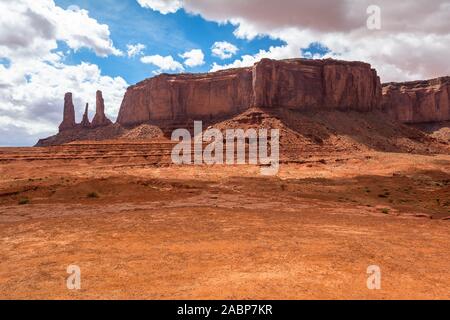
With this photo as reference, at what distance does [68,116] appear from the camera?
107m

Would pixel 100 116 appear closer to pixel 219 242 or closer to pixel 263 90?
pixel 263 90

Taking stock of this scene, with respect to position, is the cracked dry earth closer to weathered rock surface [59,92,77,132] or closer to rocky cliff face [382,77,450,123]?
weathered rock surface [59,92,77,132]

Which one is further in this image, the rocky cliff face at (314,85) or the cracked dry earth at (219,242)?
the rocky cliff face at (314,85)

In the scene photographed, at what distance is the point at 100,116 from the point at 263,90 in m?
55.3

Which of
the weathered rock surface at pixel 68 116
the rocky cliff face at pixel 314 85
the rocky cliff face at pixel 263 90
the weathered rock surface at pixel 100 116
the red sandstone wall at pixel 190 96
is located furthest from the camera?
the weathered rock surface at pixel 68 116

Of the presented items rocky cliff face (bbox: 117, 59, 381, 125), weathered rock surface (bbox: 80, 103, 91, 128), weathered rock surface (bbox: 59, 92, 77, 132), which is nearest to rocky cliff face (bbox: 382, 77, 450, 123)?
rocky cliff face (bbox: 117, 59, 381, 125)

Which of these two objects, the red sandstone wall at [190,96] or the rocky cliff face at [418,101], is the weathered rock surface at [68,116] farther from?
the rocky cliff face at [418,101]

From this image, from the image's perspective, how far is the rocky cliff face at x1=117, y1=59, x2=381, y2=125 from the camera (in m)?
75.5

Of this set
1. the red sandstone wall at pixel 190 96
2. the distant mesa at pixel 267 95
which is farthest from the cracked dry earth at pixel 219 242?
the red sandstone wall at pixel 190 96

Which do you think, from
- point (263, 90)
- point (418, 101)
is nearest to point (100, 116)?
point (263, 90)

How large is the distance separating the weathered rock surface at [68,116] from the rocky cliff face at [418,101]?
94.2 m

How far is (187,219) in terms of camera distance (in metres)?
15.6

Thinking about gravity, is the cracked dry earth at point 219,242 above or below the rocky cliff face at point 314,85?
below

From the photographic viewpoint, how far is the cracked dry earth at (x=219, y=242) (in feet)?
24.2
